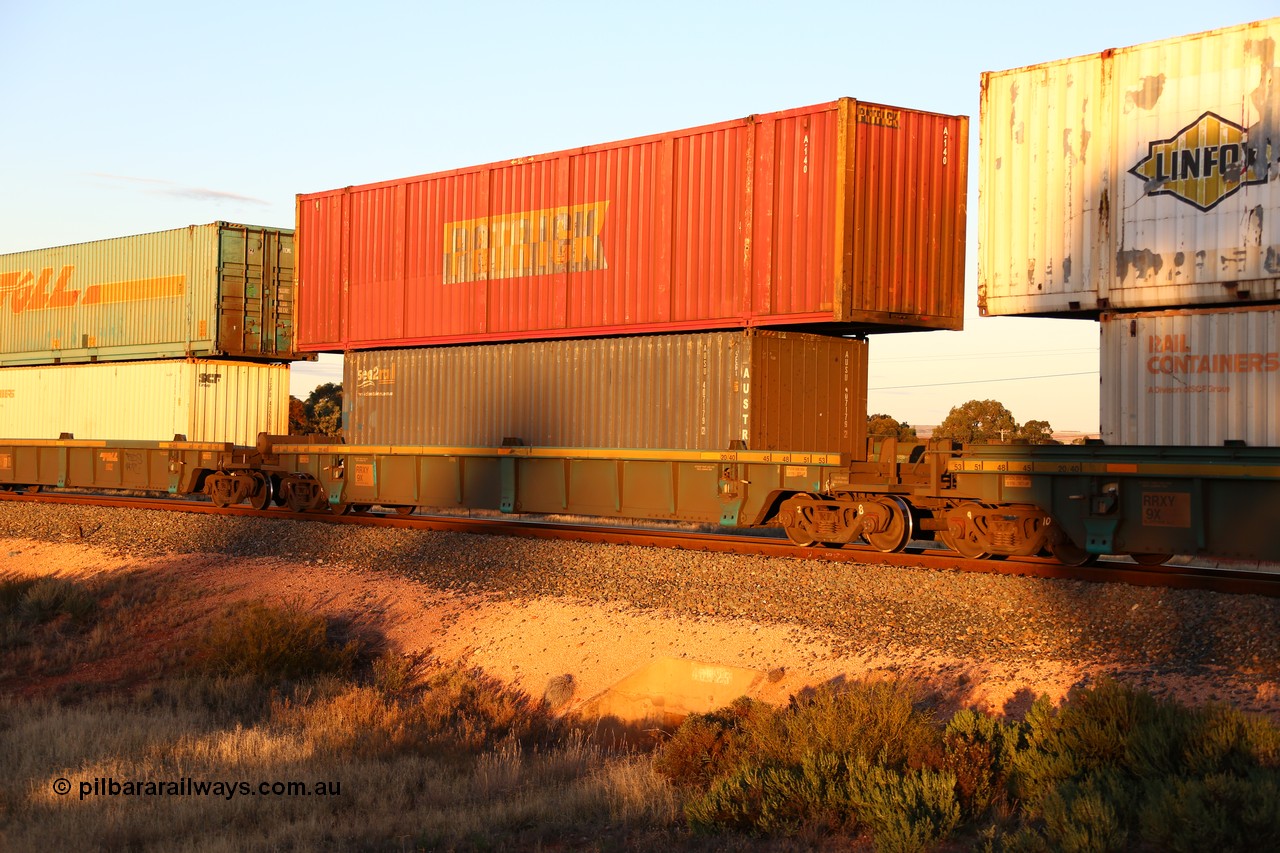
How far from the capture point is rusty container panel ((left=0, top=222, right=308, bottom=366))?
24.2 meters

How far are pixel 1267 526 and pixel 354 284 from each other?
15385 mm

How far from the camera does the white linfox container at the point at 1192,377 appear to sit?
11.8 metres

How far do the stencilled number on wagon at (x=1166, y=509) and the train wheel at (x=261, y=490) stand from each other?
16132mm

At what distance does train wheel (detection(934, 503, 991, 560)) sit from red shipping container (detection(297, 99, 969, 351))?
3.02m

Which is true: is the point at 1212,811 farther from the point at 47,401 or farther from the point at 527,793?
the point at 47,401

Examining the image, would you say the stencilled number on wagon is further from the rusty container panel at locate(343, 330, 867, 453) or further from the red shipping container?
the rusty container panel at locate(343, 330, 867, 453)

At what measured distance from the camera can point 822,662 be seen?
10594 mm

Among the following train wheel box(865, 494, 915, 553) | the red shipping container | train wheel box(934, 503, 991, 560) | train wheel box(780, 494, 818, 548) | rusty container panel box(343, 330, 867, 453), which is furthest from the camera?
rusty container panel box(343, 330, 867, 453)

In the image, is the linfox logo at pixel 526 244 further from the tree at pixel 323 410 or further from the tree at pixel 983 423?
the tree at pixel 323 410

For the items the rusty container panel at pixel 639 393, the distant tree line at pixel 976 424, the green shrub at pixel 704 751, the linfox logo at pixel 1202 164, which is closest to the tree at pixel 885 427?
the distant tree line at pixel 976 424

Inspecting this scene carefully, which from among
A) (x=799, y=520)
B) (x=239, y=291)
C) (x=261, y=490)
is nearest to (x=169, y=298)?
(x=239, y=291)

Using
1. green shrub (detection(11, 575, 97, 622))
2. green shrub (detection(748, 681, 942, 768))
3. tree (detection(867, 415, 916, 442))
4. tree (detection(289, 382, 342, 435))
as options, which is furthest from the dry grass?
tree (detection(289, 382, 342, 435))

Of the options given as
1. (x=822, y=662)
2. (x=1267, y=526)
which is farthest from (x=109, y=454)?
(x=1267, y=526)

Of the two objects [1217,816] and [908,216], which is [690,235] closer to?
[908,216]
